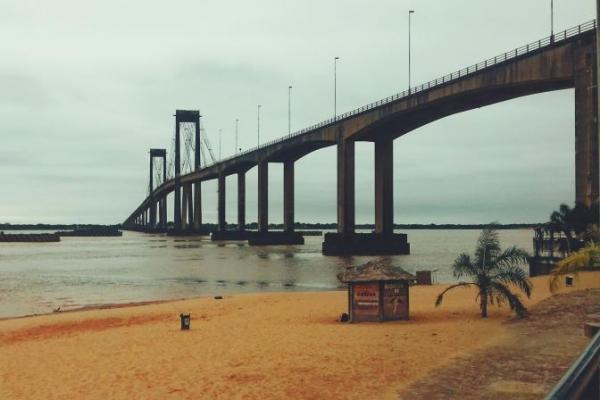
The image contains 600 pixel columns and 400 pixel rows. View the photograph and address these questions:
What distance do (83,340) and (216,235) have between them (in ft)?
352

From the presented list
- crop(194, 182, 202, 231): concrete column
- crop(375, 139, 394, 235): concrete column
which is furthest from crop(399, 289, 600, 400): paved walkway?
crop(194, 182, 202, 231): concrete column

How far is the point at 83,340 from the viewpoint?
682 inches

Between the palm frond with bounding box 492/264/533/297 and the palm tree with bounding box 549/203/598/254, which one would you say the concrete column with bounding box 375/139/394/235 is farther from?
the palm frond with bounding box 492/264/533/297

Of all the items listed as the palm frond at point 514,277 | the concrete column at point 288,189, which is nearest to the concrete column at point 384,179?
the concrete column at point 288,189

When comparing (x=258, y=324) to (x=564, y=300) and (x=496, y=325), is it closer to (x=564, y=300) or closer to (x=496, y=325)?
(x=496, y=325)

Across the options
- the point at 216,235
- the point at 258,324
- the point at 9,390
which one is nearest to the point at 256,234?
the point at 216,235

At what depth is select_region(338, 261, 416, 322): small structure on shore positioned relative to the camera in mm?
17656

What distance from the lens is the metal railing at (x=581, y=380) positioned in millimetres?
2564

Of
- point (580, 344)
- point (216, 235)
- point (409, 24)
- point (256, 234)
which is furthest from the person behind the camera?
→ point (216, 235)

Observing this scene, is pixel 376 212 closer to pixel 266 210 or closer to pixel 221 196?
pixel 266 210

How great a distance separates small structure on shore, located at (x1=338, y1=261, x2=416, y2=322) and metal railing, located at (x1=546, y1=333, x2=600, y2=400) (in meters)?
14.2

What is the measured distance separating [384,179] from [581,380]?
224 feet

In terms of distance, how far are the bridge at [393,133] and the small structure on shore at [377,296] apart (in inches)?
726

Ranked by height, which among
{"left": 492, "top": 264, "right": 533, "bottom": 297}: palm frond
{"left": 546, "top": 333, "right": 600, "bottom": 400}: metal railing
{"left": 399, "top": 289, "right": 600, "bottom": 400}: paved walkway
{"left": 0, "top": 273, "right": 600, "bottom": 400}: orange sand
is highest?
{"left": 546, "top": 333, "right": 600, "bottom": 400}: metal railing
